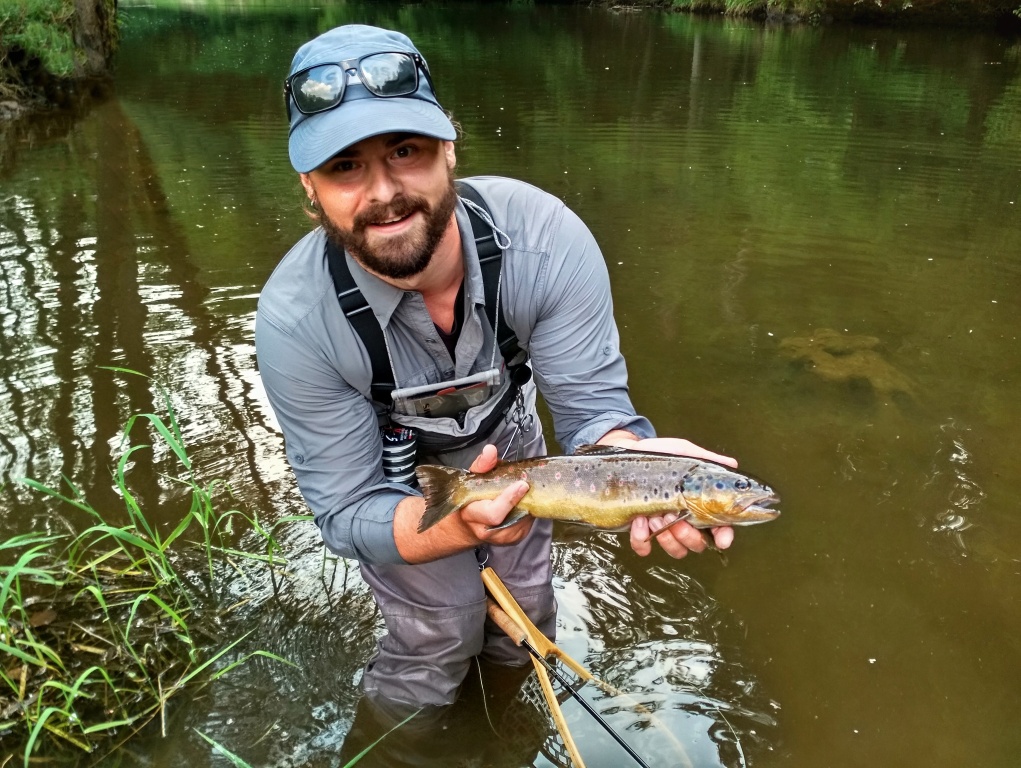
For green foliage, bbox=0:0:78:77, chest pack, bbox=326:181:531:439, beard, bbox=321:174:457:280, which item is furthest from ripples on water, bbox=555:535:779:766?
green foliage, bbox=0:0:78:77

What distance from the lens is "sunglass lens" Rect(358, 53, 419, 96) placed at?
7.45 feet

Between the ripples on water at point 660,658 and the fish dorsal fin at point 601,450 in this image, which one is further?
the ripples on water at point 660,658

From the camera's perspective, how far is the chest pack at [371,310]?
2.45 m

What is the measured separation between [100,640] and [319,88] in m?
2.12

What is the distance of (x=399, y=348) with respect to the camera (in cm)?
254

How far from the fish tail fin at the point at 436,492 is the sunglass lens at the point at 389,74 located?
1.09 meters

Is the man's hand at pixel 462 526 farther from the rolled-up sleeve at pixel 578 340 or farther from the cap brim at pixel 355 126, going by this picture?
the cap brim at pixel 355 126

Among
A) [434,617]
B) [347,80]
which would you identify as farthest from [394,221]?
[434,617]

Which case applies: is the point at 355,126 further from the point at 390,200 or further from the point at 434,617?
the point at 434,617

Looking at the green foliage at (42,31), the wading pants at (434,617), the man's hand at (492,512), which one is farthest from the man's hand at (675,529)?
the green foliage at (42,31)

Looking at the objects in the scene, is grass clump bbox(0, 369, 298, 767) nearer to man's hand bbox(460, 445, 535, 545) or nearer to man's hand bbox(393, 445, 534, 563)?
man's hand bbox(393, 445, 534, 563)

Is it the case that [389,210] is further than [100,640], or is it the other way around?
[100,640]

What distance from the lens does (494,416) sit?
2.89m

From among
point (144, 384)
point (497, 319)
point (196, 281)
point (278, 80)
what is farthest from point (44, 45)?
point (497, 319)
